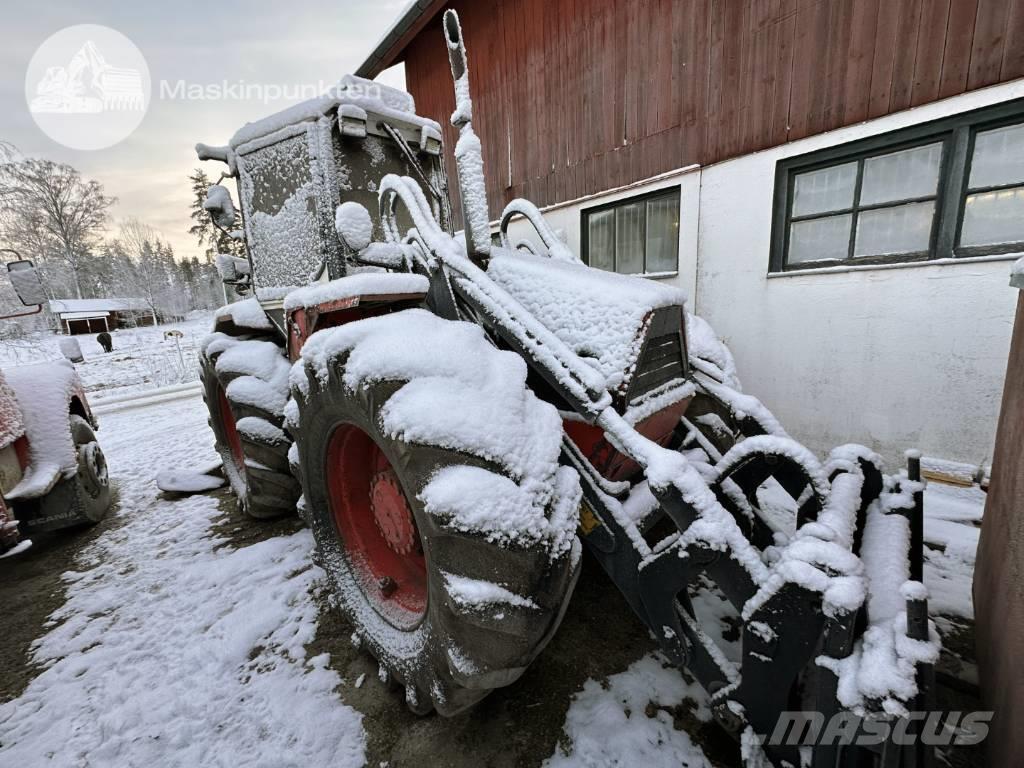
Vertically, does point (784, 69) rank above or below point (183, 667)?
above

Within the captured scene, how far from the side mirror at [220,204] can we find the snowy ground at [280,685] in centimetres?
224

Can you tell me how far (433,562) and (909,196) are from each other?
172 inches

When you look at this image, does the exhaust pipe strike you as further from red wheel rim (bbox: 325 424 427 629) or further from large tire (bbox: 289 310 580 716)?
red wheel rim (bbox: 325 424 427 629)

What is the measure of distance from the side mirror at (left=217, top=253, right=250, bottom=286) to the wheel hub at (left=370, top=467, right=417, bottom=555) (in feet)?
8.48

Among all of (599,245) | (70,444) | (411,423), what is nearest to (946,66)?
(599,245)

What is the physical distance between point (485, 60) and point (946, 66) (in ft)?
18.7

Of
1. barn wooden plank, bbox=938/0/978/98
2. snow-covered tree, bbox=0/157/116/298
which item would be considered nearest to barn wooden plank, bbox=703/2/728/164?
barn wooden plank, bbox=938/0/978/98

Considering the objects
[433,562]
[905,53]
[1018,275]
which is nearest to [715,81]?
[905,53]

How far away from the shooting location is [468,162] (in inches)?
62.6

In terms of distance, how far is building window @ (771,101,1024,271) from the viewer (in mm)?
2996

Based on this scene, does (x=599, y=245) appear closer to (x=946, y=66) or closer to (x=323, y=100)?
(x=946, y=66)

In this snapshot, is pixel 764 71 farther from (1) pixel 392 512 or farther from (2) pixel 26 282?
(2) pixel 26 282

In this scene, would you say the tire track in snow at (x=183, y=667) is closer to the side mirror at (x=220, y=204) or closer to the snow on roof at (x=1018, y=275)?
the side mirror at (x=220, y=204)

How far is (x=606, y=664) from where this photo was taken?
182cm
